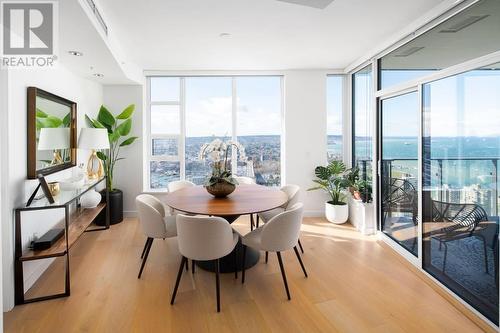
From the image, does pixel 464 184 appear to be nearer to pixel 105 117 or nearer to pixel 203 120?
pixel 203 120

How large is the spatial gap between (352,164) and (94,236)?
4280 millimetres

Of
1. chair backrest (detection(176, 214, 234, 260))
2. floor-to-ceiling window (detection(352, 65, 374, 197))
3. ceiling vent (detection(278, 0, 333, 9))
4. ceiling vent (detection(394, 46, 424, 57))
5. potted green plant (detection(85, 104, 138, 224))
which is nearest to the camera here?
chair backrest (detection(176, 214, 234, 260))

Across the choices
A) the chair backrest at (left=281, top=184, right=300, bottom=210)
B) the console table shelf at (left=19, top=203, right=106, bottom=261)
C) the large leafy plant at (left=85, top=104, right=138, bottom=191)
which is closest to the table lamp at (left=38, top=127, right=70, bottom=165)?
A: the console table shelf at (left=19, top=203, right=106, bottom=261)

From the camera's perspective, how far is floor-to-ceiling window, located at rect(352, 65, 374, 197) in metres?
4.21

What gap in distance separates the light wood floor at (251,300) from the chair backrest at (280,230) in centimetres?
47

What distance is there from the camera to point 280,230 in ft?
8.00

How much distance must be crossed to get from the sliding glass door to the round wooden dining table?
58.9 inches

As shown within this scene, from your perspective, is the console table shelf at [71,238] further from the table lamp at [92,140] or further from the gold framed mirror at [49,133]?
the gold framed mirror at [49,133]

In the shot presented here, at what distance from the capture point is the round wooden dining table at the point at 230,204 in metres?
2.61

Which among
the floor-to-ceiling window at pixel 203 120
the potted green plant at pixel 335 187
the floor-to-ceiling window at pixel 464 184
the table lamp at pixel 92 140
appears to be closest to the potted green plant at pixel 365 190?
the potted green plant at pixel 335 187

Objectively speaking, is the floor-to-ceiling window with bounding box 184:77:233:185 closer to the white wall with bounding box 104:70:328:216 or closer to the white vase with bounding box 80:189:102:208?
the white wall with bounding box 104:70:328:216

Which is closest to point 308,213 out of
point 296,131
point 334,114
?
point 296,131

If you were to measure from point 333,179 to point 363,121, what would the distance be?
3.44ft

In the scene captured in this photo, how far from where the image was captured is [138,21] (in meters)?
2.91
